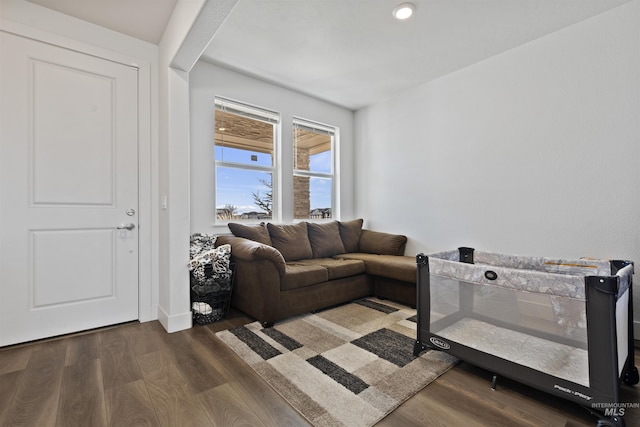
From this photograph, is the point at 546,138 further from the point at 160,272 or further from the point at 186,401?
the point at 160,272

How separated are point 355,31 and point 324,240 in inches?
89.9

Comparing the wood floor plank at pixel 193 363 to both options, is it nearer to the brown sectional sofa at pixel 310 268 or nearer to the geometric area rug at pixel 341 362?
the geometric area rug at pixel 341 362

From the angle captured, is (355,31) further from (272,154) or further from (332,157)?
(332,157)

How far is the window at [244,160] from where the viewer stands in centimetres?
334

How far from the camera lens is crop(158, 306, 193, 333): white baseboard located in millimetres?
2383

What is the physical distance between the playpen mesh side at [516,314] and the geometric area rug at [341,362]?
1.10 feet

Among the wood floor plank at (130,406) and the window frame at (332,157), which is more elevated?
the window frame at (332,157)

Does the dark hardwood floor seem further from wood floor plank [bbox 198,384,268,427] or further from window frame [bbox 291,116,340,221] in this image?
window frame [bbox 291,116,340,221]

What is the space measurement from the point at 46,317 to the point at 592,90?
478cm

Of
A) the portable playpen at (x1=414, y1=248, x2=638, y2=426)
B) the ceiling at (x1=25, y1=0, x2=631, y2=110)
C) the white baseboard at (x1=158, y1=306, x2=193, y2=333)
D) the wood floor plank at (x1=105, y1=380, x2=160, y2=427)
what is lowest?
the wood floor plank at (x1=105, y1=380, x2=160, y2=427)

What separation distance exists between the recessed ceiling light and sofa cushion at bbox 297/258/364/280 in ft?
7.61

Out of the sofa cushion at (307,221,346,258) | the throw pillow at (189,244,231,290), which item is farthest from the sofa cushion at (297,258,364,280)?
the throw pillow at (189,244,231,290)

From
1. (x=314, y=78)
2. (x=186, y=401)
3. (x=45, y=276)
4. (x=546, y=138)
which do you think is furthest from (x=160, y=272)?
(x=546, y=138)

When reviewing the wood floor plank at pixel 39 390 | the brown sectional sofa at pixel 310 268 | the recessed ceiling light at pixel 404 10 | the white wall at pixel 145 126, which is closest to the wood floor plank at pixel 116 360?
the wood floor plank at pixel 39 390
